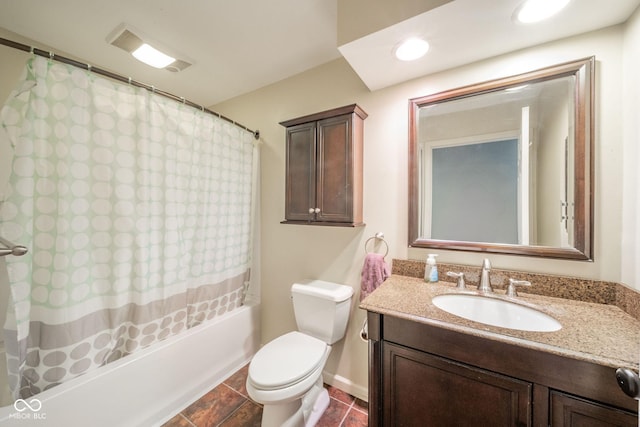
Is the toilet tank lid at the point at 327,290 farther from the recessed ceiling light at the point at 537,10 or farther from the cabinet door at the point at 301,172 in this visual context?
the recessed ceiling light at the point at 537,10

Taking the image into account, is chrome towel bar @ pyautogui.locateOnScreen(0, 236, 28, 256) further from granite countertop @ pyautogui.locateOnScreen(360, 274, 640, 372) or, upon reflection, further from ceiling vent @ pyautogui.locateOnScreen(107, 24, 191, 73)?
granite countertop @ pyautogui.locateOnScreen(360, 274, 640, 372)

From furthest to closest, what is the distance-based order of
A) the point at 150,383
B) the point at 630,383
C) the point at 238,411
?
the point at 238,411, the point at 150,383, the point at 630,383

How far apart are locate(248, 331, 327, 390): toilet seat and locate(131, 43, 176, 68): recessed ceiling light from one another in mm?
2069

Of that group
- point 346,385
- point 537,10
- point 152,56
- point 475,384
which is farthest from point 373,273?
point 152,56

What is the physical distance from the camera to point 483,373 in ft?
2.63

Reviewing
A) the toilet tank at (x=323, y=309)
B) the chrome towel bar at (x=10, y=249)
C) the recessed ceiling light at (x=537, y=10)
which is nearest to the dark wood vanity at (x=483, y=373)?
the toilet tank at (x=323, y=309)

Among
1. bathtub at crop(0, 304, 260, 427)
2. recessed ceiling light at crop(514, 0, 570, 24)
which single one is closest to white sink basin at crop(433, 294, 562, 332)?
recessed ceiling light at crop(514, 0, 570, 24)

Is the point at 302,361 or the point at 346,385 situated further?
the point at 346,385

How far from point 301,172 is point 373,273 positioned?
2.73ft

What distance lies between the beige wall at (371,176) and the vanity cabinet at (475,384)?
0.55 meters

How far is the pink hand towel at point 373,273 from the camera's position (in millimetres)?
1389

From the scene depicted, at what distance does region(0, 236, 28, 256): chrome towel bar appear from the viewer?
2.98 feet

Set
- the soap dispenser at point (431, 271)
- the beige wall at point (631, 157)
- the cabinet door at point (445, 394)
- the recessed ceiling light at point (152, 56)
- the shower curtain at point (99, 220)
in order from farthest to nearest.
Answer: the recessed ceiling light at point (152, 56)
the soap dispenser at point (431, 271)
the shower curtain at point (99, 220)
the beige wall at point (631, 157)
the cabinet door at point (445, 394)

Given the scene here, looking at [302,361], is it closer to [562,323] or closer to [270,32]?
[562,323]
